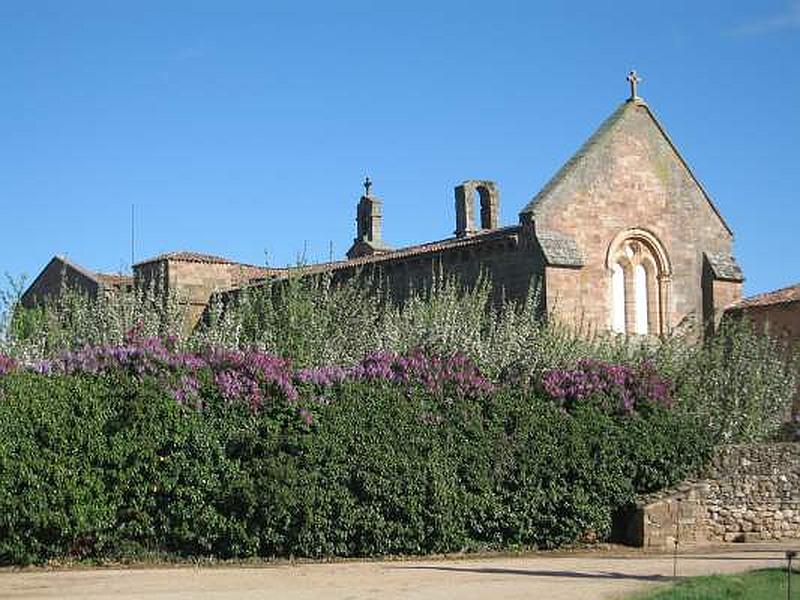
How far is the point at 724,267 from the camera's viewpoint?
32.7 m

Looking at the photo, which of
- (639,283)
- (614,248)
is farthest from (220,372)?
(639,283)

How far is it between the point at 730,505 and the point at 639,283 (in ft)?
36.8

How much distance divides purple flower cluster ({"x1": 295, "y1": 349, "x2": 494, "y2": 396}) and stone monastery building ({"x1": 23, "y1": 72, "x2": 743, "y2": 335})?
8.45 meters

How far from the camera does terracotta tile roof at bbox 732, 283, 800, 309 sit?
106 ft

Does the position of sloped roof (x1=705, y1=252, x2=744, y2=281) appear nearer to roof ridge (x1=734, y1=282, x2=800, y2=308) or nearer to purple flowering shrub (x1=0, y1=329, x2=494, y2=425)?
roof ridge (x1=734, y1=282, x2=800, y2=308)

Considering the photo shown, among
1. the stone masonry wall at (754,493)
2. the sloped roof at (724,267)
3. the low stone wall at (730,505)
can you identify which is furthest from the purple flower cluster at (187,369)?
the sloped roof at (724,267)

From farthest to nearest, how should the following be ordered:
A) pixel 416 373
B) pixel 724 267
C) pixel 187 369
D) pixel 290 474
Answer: pixel 724 267
pixel 416 373
pixel 187 369
pixel 290 474

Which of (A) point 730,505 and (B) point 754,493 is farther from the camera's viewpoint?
(B) point 754,493

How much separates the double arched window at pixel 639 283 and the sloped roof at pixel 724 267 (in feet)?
4.65

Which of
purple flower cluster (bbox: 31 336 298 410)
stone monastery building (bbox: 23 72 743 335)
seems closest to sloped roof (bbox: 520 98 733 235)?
stone monastery building (bbox: 23 72 743 335)

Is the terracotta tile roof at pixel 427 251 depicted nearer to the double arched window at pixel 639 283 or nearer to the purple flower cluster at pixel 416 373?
the double arched window at pixel 639 283

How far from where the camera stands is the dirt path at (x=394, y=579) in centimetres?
1429

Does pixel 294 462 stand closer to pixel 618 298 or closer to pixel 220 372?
pixel 220 372

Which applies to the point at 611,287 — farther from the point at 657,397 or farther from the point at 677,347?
the point at 657,397
